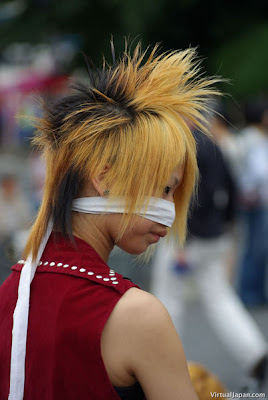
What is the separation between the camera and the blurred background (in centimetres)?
427

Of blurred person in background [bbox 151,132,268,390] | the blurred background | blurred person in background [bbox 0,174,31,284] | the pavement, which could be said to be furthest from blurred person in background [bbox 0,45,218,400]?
blurred person in background [bbox 0,174,31,284]

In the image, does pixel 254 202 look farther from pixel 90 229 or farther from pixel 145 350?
pixel 145 350

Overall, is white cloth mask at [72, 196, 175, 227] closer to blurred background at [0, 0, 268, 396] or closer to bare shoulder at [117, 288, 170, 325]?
bare shoulder at [117, 288, 170, 325]

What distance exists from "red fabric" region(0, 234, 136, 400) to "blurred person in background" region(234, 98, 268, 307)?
398cm

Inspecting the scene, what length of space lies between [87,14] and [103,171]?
6.50 m

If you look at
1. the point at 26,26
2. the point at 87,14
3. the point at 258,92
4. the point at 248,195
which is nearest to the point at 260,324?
the point at 248,195

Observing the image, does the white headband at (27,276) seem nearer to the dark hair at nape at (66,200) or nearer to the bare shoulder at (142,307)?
the dark hair at nape at (66,200)

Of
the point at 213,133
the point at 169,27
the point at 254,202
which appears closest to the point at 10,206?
the point at 169,27

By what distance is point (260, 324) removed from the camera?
16.8 ft

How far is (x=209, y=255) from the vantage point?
4312mm

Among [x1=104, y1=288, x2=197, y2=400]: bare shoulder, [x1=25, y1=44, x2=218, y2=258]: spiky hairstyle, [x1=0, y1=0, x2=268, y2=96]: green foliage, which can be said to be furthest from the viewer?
[x1=0, y1=0, x2=268, y2=96]: green foliage

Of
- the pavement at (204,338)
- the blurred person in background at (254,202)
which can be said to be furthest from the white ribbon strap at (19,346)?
the blurred person in background at (254,202)

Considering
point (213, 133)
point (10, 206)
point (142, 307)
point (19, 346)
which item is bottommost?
point (19, 346)

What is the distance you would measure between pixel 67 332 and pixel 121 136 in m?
0.49
